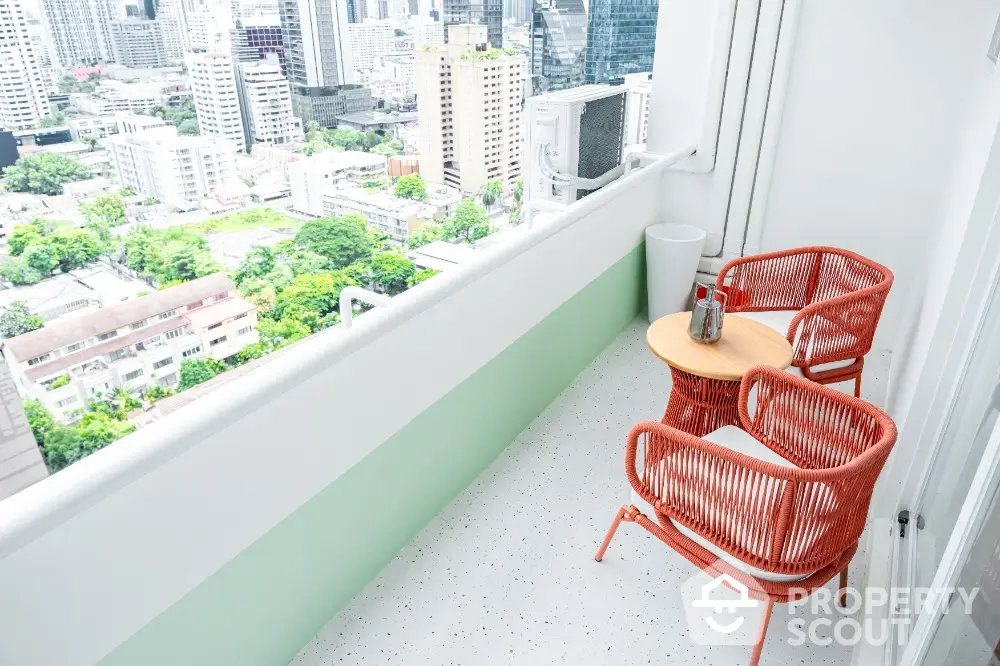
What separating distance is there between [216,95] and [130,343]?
64cm

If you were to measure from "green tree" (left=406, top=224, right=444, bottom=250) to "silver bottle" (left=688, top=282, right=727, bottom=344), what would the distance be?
97 centimetres

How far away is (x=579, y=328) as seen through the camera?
3.15 meters

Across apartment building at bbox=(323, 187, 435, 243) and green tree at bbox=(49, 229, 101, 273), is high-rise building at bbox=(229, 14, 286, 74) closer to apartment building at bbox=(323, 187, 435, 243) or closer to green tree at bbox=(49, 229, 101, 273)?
apartment building at bbox=(323, 187, 435, 243)

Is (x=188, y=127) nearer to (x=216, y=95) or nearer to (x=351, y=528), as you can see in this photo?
(x=216, y=95)

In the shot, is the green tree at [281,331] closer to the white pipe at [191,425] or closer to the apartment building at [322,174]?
the white pipe at [191,425]

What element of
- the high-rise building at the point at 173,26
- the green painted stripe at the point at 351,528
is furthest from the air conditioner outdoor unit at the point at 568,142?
the high-rise building at the point at 173,26

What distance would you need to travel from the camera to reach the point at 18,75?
1.29 metres

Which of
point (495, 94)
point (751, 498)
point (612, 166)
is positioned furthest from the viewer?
point (612, 166)

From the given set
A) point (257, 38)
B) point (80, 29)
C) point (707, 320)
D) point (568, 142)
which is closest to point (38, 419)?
point (80, 29)

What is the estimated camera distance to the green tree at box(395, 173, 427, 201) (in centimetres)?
209

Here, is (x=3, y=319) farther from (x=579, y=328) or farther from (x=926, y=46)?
(x=926, y=46)

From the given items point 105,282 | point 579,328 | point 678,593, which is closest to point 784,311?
point 579,328

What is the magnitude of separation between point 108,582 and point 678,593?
1583 mm

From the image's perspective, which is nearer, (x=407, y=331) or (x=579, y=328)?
(x=407, y=331)
